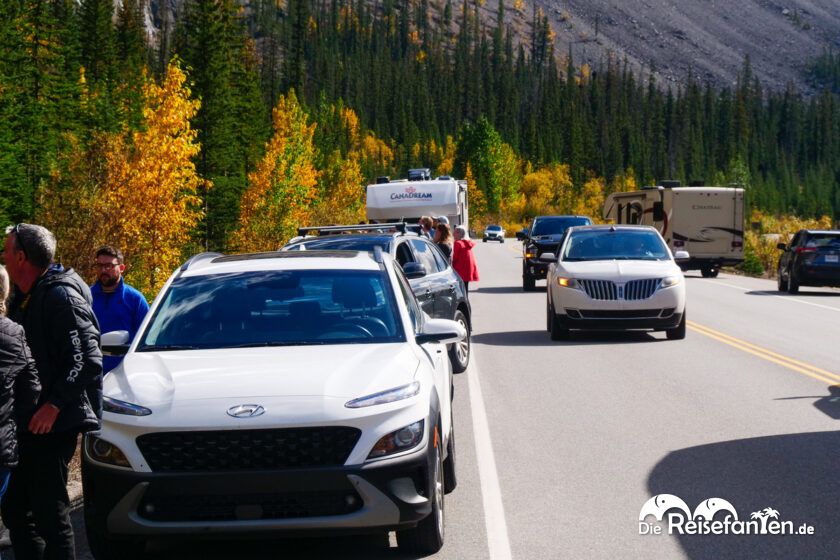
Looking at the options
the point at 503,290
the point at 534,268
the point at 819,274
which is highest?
the point at 534,268

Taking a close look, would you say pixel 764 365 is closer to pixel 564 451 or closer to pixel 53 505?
pixel 564 451

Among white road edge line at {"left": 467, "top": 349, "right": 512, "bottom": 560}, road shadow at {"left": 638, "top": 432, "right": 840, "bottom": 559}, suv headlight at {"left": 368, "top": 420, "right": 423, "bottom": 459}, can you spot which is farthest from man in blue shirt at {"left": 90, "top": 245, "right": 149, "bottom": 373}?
road shadow at {"left": 638, "top": 432, "right": 840, "bottom": 559}

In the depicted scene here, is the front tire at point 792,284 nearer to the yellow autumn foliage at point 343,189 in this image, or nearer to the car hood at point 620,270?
the car hood at point 620,270

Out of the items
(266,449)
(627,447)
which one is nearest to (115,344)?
(266,449)

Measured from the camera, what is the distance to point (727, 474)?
311 inches

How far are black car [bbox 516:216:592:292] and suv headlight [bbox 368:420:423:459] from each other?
23.9 metres

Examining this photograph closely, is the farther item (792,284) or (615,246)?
(792,284)

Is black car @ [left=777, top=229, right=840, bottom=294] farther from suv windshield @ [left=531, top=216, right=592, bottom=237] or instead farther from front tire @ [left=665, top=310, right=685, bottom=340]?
front tire @ [left=665, top=310, right=685, bottom=340]

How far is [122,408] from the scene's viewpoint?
5695 millimetres

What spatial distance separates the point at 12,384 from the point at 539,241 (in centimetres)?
2634

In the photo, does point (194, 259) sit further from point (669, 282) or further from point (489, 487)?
point (669, 282)

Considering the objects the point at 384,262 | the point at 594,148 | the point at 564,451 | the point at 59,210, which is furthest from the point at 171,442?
the point at 594,148

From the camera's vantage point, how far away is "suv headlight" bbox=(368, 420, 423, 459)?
5.53 m

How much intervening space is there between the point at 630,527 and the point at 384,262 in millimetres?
2372
